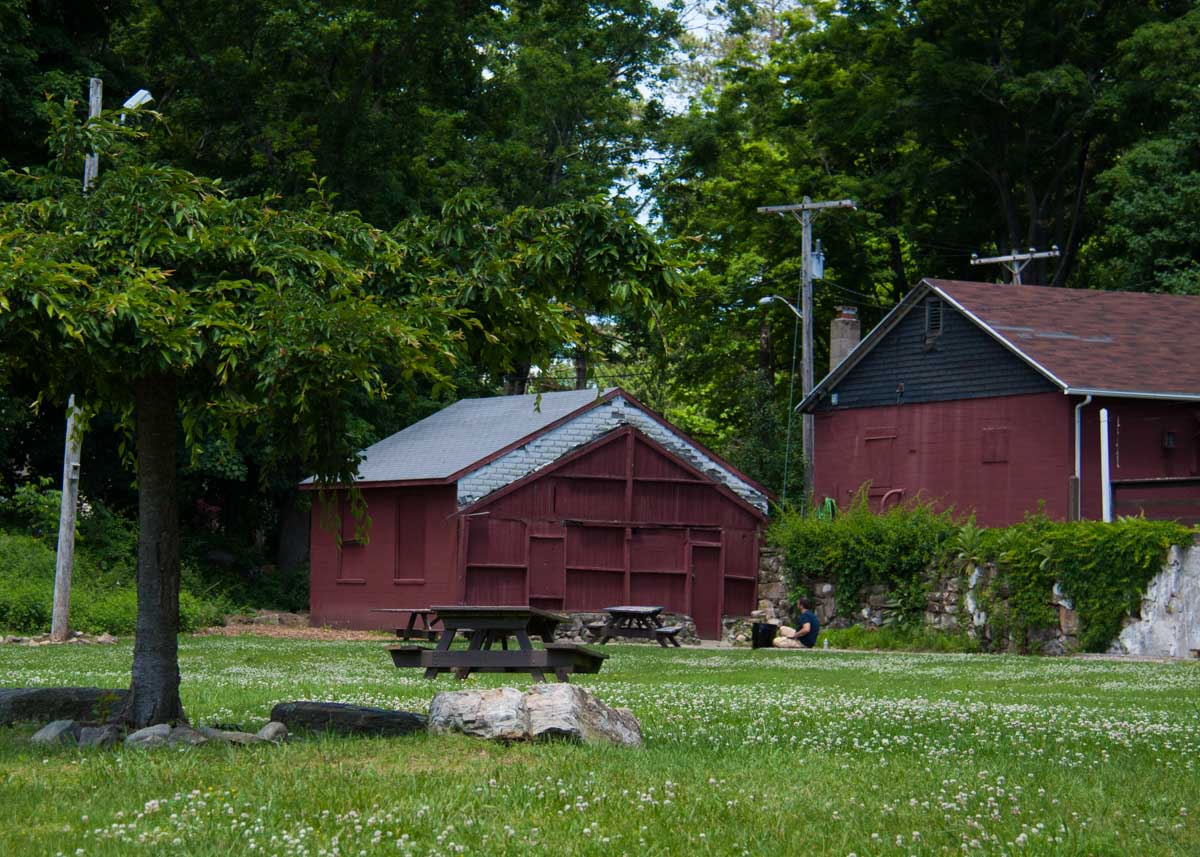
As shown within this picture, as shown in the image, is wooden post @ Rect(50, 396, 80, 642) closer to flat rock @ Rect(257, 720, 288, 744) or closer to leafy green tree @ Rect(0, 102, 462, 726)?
leafy green tree @ Rect(0, 102, 462, 726)

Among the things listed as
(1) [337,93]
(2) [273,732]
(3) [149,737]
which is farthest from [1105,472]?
(3) [149,737]

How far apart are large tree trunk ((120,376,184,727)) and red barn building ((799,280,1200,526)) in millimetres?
25207

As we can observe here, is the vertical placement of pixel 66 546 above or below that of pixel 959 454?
below

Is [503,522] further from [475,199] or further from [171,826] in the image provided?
[171,826]

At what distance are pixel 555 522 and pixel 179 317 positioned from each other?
94.1 ft

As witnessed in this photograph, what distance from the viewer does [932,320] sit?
135 feet

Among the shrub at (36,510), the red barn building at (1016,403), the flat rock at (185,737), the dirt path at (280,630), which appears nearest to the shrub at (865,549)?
the red barn building at (1016,403)

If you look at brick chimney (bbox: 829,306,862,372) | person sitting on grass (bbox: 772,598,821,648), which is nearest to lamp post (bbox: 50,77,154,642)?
person sitting on grass (bbox: 772,598,821,648)

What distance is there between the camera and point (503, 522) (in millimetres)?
38219

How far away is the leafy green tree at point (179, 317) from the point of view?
1020 cm

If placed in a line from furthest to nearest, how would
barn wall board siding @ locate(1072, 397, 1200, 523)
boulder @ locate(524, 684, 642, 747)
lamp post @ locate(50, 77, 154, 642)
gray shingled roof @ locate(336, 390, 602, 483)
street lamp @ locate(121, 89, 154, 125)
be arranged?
gray shingled roof @ locate(336, 390, 602, 483) → barn wall board siding @ locate(1072, 397, 1200, 523) → lamp post @ locate(50, 77, 154, 642) → street lamp @ locate(121, 89, 154, 125) → boulder @ locate(524, 684, 642, 747)

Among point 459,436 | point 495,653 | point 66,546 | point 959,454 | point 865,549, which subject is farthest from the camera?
point 459,436

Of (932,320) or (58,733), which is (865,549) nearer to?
(932,320)

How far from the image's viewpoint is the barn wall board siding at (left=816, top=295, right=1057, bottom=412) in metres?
38.9
